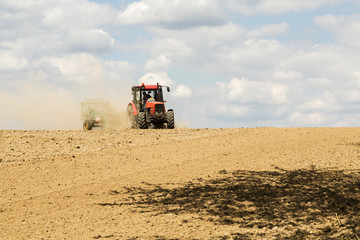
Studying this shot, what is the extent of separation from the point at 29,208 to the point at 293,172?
25.2 feet

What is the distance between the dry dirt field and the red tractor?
6.82 meters

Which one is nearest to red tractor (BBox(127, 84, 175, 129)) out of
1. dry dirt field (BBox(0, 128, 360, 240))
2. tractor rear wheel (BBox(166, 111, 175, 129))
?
tractor rear wheel (BBox(166, 111, 175, 129))

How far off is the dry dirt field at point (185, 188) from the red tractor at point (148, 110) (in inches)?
269

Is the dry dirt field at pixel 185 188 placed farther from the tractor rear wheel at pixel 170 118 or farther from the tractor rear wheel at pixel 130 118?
the tractor rear wheel at pixel 130 118

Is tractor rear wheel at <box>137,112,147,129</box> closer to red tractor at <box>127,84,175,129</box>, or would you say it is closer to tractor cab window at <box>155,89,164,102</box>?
red tractor at <box>127,84,175,129</box>

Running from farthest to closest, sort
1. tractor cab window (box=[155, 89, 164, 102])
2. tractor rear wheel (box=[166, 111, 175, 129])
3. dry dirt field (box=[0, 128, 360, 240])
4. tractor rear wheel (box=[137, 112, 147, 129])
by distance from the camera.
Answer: tractor cab window (box=[155, 89, 164, 102])
tractor rear wheel (box=[166, 111, 175, 129])
tractor rear wheel (box=[137, 112, 147, 129])
dry dirt field (box=[0, 128, 360, 240])

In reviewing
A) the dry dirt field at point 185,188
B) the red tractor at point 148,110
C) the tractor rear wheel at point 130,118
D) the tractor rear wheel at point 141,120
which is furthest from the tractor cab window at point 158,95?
the dry dirt field at point 185,188

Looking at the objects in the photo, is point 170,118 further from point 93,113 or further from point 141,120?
point 93,113

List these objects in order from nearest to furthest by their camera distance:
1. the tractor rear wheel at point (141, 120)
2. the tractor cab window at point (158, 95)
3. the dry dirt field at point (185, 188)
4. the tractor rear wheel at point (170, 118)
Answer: the dry dirt field at point (185, 188) → the tractor rear wheel at point (141, 120) → the tractor rear wheel at point (170, 118) → the tractor cab window at point (158, 95)

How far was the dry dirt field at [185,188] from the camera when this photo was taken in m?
8.62

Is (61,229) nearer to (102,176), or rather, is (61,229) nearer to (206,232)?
(206,232)

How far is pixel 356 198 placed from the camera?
9.41m

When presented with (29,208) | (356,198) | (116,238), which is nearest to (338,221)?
(356,198)

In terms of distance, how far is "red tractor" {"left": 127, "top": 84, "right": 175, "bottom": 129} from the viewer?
26.5m
